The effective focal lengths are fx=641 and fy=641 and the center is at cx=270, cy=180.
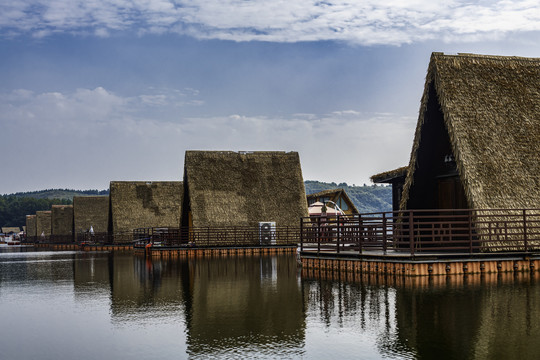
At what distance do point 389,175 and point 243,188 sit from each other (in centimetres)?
1872

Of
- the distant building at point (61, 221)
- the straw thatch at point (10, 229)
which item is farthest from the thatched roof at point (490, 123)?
the straw thatch at point (10, 229)

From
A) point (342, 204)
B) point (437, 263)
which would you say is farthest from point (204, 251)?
point (342, 204)

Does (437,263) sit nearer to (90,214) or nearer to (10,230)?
(90,214)

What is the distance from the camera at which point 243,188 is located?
49375 mm

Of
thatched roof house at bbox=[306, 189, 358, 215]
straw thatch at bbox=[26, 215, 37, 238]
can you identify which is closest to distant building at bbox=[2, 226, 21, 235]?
straw thatch at bbox=[26, 215, 37, 238]

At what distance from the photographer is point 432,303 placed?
1354cm

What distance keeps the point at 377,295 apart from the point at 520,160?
1132 cm

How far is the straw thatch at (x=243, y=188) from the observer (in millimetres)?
47312

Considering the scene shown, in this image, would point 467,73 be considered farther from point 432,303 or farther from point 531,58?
point 432,303

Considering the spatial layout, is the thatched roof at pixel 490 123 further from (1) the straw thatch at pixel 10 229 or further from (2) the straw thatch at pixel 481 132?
(1) the straw thatch at pixel 10 229

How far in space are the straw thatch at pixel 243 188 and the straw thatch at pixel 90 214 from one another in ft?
110

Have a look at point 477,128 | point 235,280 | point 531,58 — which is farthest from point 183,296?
point 531,58

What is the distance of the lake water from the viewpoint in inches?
367

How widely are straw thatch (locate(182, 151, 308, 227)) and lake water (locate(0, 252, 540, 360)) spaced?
27010 mm
